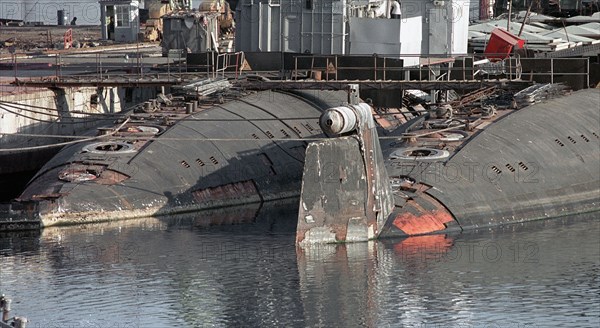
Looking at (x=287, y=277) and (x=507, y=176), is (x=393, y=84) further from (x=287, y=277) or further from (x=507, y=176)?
(x=287, y=277)

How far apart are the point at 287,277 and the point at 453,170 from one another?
39.6ft

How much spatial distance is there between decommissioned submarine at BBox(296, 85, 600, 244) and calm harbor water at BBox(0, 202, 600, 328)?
2.89 feet

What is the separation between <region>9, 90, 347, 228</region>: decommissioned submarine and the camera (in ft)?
177

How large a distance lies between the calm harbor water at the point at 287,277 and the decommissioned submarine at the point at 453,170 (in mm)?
881

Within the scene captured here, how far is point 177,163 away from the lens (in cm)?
5778

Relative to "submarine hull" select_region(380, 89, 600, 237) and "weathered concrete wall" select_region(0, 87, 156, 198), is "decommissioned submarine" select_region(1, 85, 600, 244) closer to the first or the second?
"submarine hull" select_region(380, 89, 600, 237)

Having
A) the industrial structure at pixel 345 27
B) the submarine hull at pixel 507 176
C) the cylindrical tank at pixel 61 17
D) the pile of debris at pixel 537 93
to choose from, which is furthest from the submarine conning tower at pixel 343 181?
the cylindrical tank at pixel 61 17

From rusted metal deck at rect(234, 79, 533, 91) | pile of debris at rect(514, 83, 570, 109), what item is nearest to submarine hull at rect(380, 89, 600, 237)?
pile of debris at rect(514, 83, 570, 109)

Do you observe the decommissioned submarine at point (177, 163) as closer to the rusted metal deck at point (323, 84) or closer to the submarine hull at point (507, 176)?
the rusted metal deck at point (323, 84)

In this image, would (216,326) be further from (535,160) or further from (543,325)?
(535,160)

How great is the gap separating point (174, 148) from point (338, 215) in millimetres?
11533

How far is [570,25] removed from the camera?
4441 inches

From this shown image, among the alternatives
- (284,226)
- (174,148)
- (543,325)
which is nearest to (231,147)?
(174,148)

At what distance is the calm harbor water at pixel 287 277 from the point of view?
4150cm
